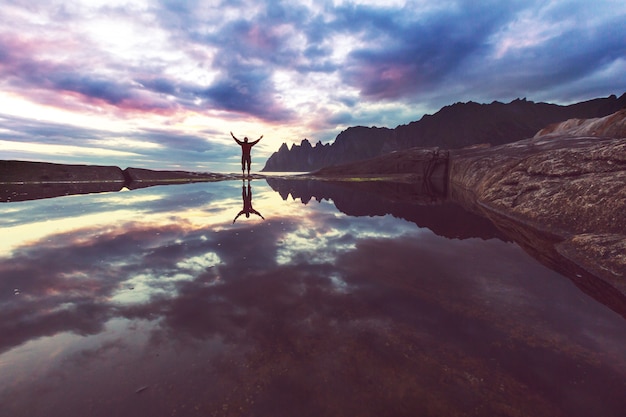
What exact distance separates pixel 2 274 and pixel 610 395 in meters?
8.50

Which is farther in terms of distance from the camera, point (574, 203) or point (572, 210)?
point (574, 203)

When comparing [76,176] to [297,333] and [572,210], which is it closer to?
[297,333]

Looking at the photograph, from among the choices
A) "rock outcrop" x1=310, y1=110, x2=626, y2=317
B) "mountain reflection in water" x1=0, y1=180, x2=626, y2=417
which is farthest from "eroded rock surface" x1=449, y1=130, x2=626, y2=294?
"mountain reflection in water" x1=0, y1=180, x2=626, y2=417

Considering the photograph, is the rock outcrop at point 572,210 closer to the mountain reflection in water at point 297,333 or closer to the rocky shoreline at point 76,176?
the mountain reflection in water at point 297,333

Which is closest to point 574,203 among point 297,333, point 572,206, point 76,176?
point 572,206

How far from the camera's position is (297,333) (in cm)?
327

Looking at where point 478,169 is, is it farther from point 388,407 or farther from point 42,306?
point 42,306

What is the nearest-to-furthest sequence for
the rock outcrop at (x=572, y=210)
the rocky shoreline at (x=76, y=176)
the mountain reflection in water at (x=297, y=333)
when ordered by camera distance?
the mountain reflection in water at (x=297, y=333), the rock outcrop at (x=572, y=210), the rocky shoreline at (x=76, y=176)

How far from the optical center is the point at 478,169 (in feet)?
63.3

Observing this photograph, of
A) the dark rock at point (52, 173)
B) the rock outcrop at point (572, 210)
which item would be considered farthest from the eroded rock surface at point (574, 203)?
the dark rock at point (52, 173)

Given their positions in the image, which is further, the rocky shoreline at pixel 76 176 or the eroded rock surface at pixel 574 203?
the rocky shoreline at pixel 76 176

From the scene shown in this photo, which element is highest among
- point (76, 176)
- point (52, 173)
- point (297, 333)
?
point (52, 173)

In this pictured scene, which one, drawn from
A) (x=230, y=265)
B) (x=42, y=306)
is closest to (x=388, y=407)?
(x=230, y=265)

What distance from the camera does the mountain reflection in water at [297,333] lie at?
2322 millimetres
